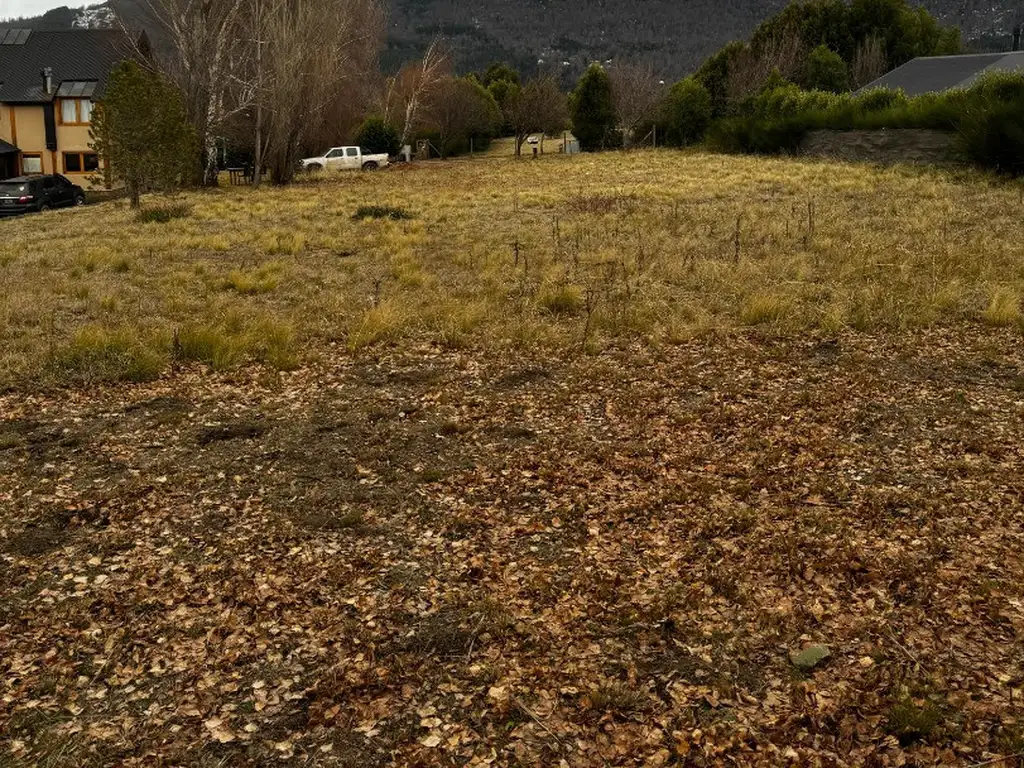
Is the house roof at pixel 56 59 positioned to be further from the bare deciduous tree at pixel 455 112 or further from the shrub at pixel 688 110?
the shrub at pixel 688 110

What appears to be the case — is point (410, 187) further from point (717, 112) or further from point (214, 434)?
point (717, 112)

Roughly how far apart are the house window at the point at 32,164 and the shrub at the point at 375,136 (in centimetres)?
1740

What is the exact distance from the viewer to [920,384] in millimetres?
7824

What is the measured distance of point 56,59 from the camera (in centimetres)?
4069

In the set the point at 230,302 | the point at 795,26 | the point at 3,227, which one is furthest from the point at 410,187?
the point at 795,26

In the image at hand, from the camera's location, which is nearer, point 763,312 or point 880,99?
point 763,312

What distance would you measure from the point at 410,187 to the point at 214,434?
24750 millimetres

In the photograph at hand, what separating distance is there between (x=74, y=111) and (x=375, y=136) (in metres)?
16.6

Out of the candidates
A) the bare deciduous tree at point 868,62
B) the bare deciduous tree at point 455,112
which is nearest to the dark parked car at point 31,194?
the bare deciduous tree at point 455,112

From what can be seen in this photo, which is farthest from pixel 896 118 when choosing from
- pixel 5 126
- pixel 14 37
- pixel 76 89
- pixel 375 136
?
pixel 14 37

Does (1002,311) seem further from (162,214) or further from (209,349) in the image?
(162,214)

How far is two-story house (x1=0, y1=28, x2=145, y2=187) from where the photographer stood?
39719 millimetres

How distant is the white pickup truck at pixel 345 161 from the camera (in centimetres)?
4275

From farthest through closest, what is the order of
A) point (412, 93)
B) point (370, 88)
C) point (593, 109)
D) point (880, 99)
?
point (370, 88), point (593, 109), point (412, 93), point (880, 99)
